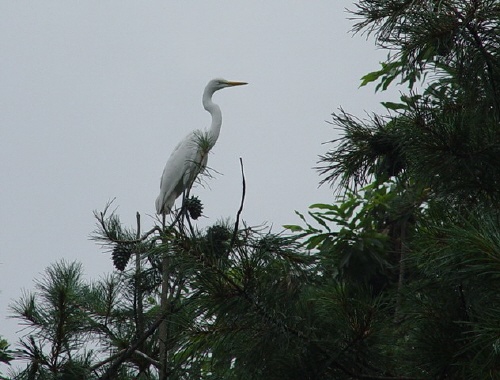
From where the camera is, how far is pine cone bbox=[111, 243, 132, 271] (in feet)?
9.62

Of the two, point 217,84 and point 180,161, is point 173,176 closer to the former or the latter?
point 180,161

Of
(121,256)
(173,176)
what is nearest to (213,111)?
(173,176)

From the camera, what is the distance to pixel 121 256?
2.96 meters

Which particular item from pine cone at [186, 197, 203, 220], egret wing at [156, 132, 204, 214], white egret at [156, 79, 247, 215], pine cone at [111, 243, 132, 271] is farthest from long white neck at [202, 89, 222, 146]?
pine cone at [111, 243, 132, 271]

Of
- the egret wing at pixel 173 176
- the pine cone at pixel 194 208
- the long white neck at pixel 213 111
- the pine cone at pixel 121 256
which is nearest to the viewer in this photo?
the pine cone at pixel 121 256

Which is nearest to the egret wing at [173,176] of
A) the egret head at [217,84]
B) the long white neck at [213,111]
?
the long white neck at [213,111]

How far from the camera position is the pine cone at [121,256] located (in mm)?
2934

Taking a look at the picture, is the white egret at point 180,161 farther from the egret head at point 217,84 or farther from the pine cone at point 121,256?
the pine cone at point 121,256

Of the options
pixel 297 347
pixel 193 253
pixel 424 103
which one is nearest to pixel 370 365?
pixel 297 347

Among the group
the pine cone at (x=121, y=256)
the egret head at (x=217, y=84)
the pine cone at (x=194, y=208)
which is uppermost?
the egret head at (x=217, y=84)

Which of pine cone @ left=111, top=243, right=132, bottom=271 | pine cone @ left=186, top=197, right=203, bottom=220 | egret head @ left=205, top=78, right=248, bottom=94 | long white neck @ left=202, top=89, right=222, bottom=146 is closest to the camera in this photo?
pine cone @ left=111, top=243, right=132, bottom=271

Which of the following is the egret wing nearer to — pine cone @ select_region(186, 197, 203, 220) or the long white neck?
the long white neck

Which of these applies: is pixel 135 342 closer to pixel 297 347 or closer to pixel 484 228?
pixel 297 347

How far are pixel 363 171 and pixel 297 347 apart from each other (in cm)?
84
